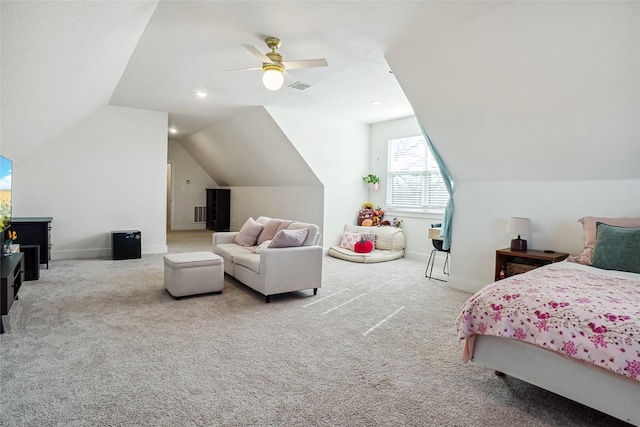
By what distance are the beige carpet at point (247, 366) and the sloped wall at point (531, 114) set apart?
137 centimetres

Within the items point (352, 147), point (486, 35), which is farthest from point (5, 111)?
point (352, 147)

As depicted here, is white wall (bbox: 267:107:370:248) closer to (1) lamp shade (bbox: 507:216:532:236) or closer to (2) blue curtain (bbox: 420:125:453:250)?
(2) blue curtain (bbox: 420:125:453:250)

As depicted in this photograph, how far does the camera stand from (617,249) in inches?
117

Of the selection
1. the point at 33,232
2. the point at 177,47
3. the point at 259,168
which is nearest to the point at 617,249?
the point at 177,47

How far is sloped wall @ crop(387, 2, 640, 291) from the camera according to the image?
8.89 ft

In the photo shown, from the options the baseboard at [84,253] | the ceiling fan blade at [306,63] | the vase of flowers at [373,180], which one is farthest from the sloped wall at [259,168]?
the ceiling fan blade at [306,63]

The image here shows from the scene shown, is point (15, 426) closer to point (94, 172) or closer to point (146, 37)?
point (146, 37)

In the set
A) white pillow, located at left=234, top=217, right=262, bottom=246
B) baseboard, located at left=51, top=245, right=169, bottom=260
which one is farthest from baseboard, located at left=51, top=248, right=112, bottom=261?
white pillow, located at left=234, top=217, right=262, bottom=246

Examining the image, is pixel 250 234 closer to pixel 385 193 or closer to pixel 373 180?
pixel 373 180

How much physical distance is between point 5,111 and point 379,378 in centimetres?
345

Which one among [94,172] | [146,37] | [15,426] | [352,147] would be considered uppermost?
[146,37]

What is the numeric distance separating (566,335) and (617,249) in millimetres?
1562

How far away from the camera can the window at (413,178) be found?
651 cm

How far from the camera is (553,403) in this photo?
2.17 meters
